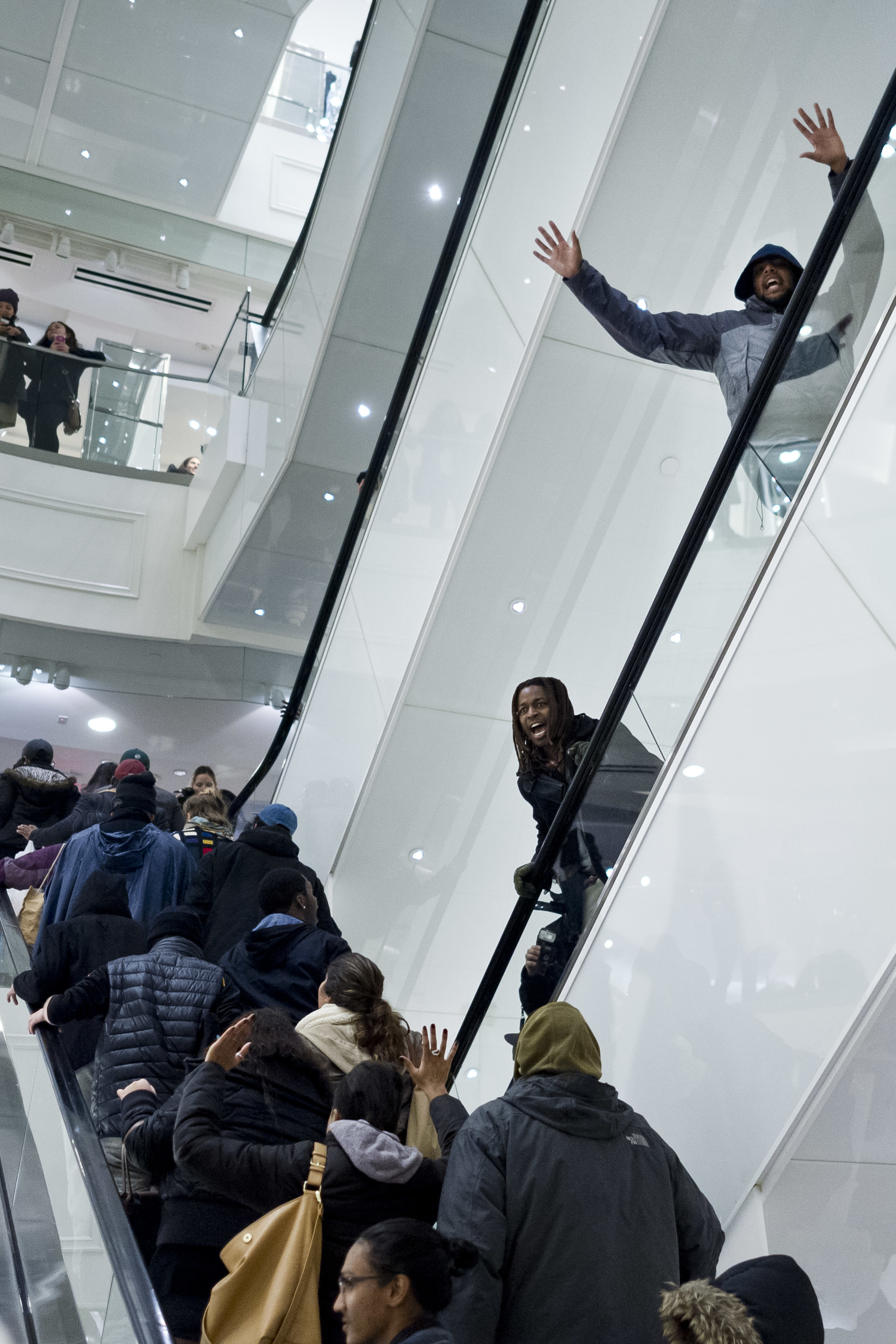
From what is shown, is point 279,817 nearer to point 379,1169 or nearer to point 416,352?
point 416,352

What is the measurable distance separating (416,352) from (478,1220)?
507 cm

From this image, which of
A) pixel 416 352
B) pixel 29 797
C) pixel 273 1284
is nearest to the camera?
pixel 273 1284

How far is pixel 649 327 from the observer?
14.1 feet

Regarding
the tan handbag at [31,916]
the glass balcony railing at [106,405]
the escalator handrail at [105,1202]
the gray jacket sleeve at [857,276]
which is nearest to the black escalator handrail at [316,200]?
the glass balcony railing at [106,405]

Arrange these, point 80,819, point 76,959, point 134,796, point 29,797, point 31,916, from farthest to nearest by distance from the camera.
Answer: point 29,797, point 80,819, point 31,916, point 134,796, point 76,959

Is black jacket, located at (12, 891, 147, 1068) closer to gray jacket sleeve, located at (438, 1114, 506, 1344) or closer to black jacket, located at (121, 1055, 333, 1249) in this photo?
black jacket, located at (121, 1055, 333, 1249)

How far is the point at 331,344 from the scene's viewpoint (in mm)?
8242

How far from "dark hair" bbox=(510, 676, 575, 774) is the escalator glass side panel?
1.81m

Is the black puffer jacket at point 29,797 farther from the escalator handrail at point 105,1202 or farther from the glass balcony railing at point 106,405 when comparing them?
the glass balcony railing at point 106,405

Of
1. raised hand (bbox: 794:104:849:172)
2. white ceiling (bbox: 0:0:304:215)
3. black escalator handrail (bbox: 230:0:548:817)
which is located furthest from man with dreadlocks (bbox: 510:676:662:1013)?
white ceiling (bbox: 0:0:304:215)

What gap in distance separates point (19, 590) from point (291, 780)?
5.60 meters

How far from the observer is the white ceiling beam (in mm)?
12266

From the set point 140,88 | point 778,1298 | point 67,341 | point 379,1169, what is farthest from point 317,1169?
point 140,88

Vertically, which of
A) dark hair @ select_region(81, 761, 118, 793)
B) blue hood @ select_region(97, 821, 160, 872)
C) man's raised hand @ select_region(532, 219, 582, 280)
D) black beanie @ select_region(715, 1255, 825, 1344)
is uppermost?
man's raised hand @ select_region(532, 219, 582, 280)
